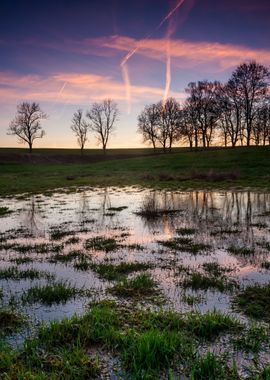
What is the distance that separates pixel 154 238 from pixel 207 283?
194 inches

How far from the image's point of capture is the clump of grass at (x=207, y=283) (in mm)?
7074

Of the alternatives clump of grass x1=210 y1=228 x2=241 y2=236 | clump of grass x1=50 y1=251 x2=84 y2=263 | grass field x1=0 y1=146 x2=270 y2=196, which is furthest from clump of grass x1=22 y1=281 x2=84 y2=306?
grass field x1=0 y1=146 x2=270 y2=196

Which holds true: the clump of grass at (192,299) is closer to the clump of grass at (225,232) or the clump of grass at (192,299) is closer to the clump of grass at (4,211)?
the clump of grass at (225,232)

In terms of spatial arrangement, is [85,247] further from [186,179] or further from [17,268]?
[186,179]

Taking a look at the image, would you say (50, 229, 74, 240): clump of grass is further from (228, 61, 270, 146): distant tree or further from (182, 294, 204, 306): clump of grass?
(228, 61, 270, 146): distant tree

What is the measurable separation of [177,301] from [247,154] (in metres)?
54.8

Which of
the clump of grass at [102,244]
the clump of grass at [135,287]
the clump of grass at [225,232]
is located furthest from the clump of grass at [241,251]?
the clump of grass at [102,244]

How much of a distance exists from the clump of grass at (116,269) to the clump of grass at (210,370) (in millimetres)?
3851

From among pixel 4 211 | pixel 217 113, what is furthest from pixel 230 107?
pixel 4 211

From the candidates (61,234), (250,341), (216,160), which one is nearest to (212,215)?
(61,234)

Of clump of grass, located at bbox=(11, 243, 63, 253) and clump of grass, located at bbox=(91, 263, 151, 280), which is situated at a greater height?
clump of grass, located at bbox=(11, 243, 63, 253)

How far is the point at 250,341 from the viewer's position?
486 centimetres

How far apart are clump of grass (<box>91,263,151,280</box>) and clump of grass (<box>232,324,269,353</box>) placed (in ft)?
11.4

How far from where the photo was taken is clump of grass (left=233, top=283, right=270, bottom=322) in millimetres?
5820
